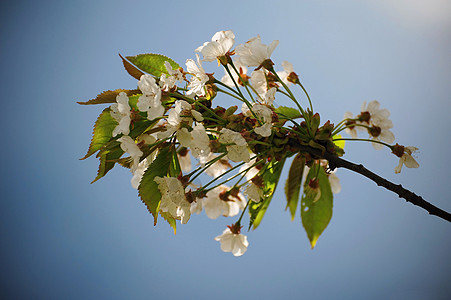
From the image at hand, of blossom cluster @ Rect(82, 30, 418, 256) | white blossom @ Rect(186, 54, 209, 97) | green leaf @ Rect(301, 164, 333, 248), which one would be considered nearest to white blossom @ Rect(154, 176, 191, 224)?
blossom cluster @ Rect(82, 30, 418, 256)

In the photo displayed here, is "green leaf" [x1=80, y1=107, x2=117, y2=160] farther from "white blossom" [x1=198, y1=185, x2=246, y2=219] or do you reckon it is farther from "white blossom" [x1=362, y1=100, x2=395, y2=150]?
"white blossom" [x1=362, y1=100, x2=395, y2=150]

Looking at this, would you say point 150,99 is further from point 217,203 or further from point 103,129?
point 217,203

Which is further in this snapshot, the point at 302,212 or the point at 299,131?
the point at 302,212

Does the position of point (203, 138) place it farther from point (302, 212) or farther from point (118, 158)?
point (302, 212)

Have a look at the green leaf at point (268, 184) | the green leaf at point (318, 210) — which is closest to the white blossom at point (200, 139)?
the green leaf at point (268, 184)

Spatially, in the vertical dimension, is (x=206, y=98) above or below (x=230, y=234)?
above

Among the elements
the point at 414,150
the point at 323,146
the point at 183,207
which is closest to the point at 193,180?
the point at 183,207

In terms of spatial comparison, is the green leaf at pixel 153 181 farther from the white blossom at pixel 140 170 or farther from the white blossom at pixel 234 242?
the white blossom at pixel 234 242
